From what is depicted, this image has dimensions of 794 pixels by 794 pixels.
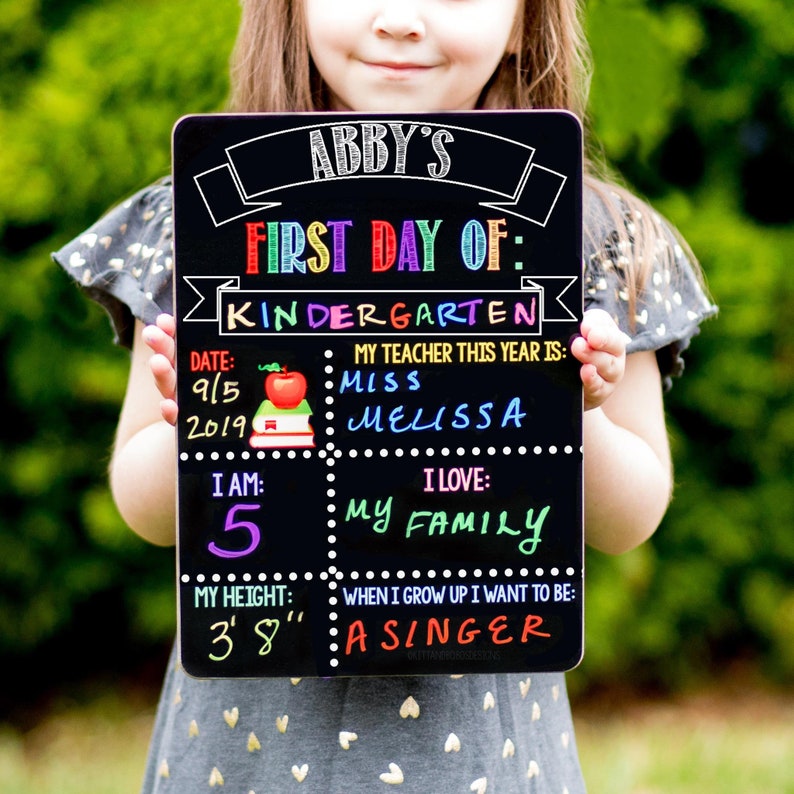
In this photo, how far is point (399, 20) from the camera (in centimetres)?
147

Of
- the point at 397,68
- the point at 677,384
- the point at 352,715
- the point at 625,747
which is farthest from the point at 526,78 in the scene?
the point at 625,747

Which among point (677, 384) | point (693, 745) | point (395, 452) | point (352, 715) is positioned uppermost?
point (395, 452)

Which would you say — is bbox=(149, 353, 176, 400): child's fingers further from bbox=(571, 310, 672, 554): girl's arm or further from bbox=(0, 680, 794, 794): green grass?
bbox=(0, 680, 794, 794): green grass

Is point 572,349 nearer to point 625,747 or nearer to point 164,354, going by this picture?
point 164,354

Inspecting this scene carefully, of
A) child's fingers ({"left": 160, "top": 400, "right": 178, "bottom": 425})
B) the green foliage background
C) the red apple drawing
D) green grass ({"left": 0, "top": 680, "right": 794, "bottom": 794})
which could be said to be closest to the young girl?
child's fingers ({"left": 160, "top": 400, "right": 178, "bottom": 425})

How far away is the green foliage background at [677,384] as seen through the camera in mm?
3146

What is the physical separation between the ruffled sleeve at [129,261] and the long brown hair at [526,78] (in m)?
0.21

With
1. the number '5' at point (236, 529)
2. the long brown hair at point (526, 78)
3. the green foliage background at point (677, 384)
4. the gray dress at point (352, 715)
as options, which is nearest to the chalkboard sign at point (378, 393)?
the number '5' at point (236, 529)

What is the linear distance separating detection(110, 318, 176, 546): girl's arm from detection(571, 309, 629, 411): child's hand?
0.50 meters

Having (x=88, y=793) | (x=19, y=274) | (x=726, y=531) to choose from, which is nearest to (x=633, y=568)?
(x=726, y=531)

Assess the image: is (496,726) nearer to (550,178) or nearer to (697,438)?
(550,178)

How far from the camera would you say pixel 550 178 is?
138 cm

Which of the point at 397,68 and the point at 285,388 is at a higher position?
the point at 397,68

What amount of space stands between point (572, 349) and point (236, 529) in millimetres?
432
